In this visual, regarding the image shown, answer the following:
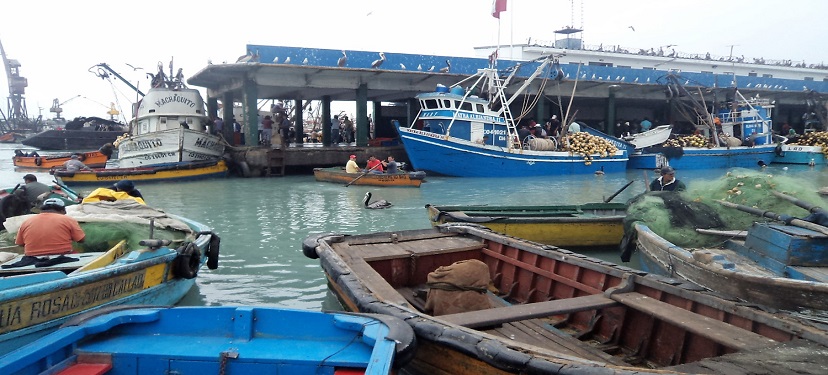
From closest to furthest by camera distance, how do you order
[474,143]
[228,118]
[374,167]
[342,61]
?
Answer: [374,167] < [474,143] < [342,61] < [228,118]

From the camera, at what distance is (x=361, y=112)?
85.9ft

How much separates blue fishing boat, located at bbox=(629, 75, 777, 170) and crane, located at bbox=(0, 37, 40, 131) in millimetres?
71208

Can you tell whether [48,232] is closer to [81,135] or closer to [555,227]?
[555,227]

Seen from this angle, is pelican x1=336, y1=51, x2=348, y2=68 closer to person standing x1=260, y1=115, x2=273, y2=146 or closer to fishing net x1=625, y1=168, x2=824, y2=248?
person standing x1=260, y1=115, x2=273, y2=146

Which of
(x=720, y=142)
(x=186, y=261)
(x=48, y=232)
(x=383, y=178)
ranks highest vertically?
(x=720, y=142)

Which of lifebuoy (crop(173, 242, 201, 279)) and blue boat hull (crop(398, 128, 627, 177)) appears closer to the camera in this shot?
lifebuoy (crop(173, 242, 201, 279))

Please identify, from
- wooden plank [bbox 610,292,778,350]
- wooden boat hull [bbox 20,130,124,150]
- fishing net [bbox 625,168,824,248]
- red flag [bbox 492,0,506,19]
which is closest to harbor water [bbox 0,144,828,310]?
fishing net [bbox 625,168,824,248]

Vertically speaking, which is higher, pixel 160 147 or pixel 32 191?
pixel 160 147

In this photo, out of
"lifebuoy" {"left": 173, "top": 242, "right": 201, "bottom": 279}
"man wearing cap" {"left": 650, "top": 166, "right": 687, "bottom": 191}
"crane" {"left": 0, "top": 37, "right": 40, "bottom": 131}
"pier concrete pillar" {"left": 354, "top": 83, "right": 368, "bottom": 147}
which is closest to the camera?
"lifebuoy" {"left": 173, "top": 242, "right": 201, "bottom": 279}

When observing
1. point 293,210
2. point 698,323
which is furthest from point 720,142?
point 698,323

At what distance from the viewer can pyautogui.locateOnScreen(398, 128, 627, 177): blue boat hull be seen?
2266cm

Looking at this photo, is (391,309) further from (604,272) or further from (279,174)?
(279,174)

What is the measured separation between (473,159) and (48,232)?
734 inches

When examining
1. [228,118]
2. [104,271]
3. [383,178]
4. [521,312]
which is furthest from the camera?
[228,118]
